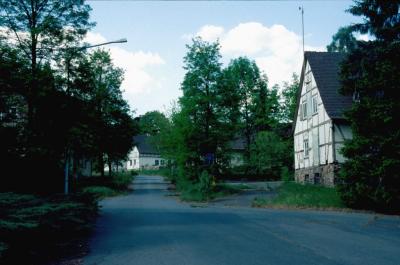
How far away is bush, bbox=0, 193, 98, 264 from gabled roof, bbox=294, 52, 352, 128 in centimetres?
2246

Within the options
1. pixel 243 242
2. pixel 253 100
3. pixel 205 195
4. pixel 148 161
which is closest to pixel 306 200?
pixel 205 195

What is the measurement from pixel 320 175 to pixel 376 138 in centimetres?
1256

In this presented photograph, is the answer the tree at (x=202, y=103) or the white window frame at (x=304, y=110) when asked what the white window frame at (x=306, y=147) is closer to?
the white window frame at (x=304, y=110)

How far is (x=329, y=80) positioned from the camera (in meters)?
33.2

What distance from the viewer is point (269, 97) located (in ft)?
207

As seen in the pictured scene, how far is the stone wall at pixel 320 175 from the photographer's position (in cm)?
3058

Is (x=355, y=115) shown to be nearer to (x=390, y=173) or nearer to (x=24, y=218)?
(x=390, y=173)

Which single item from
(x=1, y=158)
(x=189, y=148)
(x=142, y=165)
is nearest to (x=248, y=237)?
(x=1, y=158)

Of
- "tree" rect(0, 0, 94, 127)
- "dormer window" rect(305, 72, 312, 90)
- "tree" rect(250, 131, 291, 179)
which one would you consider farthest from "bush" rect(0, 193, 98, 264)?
"tree" rect(250, 131, 291, 179)

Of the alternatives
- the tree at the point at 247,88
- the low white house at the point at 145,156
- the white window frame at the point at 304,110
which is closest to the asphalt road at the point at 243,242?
the white window frame at the point at 304,110

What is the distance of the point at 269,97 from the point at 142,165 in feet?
206

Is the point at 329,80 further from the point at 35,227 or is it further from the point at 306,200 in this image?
the point at 35,227

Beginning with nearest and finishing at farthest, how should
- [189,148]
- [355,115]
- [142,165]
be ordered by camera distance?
[355,115] → [189,148] → [142,165]

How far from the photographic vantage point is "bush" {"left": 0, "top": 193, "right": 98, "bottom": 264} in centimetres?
775
